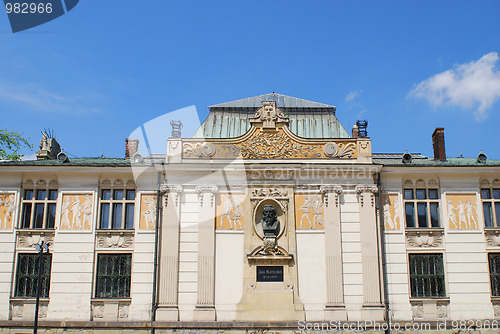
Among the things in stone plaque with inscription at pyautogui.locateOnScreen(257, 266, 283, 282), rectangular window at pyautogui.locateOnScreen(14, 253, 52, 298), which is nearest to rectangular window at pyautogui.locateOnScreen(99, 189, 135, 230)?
rectangular window at pyautogui.locateOnScreen(14, 253, 52, 298)

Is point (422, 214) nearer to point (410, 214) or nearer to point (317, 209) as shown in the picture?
point (410, 214)

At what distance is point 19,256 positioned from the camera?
86.9ft

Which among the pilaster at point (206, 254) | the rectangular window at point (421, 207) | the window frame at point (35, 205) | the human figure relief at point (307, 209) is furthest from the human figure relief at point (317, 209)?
the window frame at point (35, 205)

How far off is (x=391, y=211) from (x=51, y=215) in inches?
714

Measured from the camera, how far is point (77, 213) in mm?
26906

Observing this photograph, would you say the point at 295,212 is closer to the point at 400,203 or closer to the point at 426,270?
the point at 400,203

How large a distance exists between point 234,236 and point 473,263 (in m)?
12.4

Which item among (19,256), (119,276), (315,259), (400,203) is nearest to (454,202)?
(400,203)

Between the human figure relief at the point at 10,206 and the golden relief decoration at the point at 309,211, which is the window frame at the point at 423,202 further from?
the human figure relief at the point at 10,206

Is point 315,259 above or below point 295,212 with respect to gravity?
below

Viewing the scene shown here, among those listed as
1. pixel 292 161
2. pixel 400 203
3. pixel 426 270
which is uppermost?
pixel 292 161

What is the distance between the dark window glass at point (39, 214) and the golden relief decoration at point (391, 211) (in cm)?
1826

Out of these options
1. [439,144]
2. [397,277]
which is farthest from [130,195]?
[439,144]

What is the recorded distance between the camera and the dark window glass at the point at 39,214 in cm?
2706
